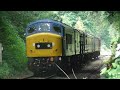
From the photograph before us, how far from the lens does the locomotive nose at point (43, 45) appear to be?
44.2ft

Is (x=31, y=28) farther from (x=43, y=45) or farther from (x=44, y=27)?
(x=43, y=45)

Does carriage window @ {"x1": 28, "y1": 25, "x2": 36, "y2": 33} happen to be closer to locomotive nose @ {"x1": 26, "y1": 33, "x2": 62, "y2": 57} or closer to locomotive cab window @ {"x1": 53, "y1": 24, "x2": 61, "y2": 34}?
locomotive nose @ {"x1": 26, "y1": 33, "x2": 62, "y2": 57}

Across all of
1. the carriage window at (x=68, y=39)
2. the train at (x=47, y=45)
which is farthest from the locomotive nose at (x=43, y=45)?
the carriage window at (x=68, y=39)

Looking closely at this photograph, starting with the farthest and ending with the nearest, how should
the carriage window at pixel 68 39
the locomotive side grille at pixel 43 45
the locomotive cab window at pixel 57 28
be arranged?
the carriage window at pixel 68 39
the locomotive cab window at pixel 57 28
the locomotive side grille at pixel 43 45

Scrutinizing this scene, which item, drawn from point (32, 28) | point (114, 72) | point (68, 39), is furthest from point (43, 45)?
point (114, 72)

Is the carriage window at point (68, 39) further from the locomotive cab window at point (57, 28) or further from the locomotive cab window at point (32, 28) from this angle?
the locomotive cab window at point (32, 28)

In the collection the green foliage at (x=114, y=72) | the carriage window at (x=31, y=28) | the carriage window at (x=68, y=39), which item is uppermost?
the carriage window at (x=31, y=28)

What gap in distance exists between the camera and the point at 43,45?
13562 mm

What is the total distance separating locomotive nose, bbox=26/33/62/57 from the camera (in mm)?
13484

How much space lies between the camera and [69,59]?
1591cm

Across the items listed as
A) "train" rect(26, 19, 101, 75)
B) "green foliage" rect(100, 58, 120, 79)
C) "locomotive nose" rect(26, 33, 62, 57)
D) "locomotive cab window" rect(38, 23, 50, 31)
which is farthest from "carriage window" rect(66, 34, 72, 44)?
"green foliage" rect(100, 58, 120, 79)
